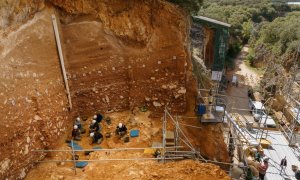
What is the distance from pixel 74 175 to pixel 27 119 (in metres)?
2.63

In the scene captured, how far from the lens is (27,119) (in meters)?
10.9

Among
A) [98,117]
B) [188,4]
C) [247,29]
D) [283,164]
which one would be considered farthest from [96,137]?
[247,29]

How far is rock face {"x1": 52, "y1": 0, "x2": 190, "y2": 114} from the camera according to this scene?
12922 millimetres

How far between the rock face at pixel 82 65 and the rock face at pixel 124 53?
0.13 feet

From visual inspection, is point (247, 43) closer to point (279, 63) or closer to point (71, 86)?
point (279, 63)

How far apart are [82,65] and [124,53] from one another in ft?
6.28

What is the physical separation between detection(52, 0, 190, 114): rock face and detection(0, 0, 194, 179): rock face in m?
0.04

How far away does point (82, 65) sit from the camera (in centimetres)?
1327

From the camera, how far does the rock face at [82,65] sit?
10414 millimetres

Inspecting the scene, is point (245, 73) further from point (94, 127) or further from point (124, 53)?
point (94, 127)

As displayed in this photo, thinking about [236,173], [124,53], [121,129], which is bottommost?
[236,173]

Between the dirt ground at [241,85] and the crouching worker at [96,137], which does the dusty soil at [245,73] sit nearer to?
the dirt ground at [241,85]

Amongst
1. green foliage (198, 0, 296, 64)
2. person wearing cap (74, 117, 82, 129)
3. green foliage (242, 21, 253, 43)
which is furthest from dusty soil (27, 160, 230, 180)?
green foliage (242, 21, 253, 43)

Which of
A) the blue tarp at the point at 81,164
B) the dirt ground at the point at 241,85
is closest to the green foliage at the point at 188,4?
the blue tarp at the point at 81,164
